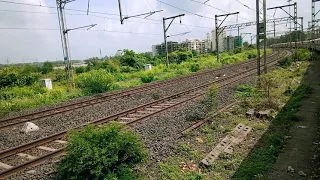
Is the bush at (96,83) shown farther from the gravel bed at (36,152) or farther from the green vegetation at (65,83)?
the gravel bed at (36,152)

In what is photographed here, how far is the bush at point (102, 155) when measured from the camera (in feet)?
15.7

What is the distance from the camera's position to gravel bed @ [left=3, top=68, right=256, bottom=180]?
5958 millimetres

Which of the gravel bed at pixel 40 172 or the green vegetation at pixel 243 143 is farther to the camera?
the green vegetation at pixel 243 143

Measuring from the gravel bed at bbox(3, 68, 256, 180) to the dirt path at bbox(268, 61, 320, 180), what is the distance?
2.69 m

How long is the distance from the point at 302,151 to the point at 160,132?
13.3 ft

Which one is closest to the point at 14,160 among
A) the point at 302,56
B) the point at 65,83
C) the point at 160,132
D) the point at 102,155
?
the point at 102,155

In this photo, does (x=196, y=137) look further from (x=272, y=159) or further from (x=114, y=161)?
(x=114, y=161)

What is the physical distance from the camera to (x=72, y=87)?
22391mm

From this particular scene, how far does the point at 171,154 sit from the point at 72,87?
17.8 m

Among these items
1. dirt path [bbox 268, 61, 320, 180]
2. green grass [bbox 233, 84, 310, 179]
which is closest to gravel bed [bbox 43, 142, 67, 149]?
green grass [bbox 233, 84, 310, 179]

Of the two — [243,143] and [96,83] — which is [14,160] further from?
[96,83]

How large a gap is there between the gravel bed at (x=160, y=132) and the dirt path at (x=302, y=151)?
8.82ft

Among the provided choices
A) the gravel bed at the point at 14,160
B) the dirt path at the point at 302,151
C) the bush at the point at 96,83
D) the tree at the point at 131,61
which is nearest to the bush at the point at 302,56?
the tree at the point at 131,61

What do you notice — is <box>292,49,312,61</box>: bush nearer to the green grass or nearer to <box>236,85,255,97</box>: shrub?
<box>236,85,255,97</box>: shrub
